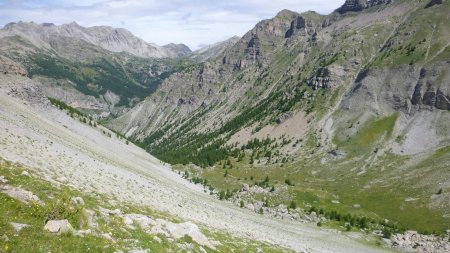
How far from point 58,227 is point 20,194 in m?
5.89

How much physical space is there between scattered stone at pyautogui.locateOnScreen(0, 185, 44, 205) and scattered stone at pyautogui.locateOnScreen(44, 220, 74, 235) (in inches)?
165

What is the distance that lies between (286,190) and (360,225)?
3058 cm

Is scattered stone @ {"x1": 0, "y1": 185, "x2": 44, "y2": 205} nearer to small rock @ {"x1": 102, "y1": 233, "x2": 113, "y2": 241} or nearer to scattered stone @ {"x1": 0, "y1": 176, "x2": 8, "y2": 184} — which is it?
scattered stone @ {"x1": 0, "y1": 176, "x2": 8, "y2": 184}

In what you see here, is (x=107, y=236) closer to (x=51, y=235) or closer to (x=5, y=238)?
(x=51, y=235)

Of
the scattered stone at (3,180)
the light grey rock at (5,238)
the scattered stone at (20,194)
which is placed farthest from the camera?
the scattered stone at (3,180)

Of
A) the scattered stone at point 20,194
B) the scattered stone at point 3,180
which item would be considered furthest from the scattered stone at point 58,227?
the scattered stone at point 3,180

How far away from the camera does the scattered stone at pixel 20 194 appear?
28172mm

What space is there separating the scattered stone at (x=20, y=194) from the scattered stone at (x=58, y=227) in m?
4.19

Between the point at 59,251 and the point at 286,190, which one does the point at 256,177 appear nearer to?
the point at 286,190

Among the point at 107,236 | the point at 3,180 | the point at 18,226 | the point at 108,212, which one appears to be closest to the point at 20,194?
the point at 3,180

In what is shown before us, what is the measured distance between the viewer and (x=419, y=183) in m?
140

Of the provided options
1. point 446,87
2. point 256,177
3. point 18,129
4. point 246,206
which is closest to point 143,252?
point 18,129

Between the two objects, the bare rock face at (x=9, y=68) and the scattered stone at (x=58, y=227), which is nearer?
the scattered stone at (x=58, y=227)

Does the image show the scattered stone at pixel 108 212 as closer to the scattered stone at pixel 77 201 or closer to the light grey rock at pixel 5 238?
the scattered stone at pixel 77 201
